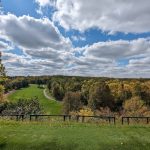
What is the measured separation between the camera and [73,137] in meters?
21.0

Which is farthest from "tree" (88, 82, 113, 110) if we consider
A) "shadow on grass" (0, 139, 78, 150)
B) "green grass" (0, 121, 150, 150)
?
"shadow on grass" (0, 139, 78, 150)

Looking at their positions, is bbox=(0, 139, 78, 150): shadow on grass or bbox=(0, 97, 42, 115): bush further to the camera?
→ bbox=(0, 97, 42, 115): bush

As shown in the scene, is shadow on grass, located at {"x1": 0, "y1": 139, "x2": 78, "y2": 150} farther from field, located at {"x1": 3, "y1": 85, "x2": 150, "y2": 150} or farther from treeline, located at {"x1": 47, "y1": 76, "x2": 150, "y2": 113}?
treeline, located at {"x1": 47, "y1": 76, "x2": 150, "y2": 113}

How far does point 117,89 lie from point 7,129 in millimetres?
78624

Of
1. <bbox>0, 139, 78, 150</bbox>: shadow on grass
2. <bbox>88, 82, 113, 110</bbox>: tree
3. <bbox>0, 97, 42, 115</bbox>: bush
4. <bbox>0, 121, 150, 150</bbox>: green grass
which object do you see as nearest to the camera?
<bbox>0, 139, 78, 150</bbox>: shadow on grass

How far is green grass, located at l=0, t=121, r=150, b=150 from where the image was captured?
19406 mm

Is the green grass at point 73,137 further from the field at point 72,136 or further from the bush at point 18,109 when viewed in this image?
the bush at point 18,109

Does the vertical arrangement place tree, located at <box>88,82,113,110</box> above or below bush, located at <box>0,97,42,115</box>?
above

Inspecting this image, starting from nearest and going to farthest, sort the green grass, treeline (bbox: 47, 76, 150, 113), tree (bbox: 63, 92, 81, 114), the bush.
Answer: the green grass → the bush → treeline (bbox: 47, 76, 150, 113) → tree (bbox: 63, 92, 81, 114)

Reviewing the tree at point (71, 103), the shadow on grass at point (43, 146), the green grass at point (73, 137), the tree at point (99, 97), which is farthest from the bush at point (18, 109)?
the shadow on grass at point (43, 146)

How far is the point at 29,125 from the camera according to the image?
25984 millimetres

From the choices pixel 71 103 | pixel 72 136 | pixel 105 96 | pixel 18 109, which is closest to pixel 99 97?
pixel 105 96

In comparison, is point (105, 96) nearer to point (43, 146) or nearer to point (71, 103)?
point (71, 103)

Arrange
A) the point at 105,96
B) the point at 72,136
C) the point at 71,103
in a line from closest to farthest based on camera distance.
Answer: the point at 72,136, the point at 105,96, the point at 71,103
